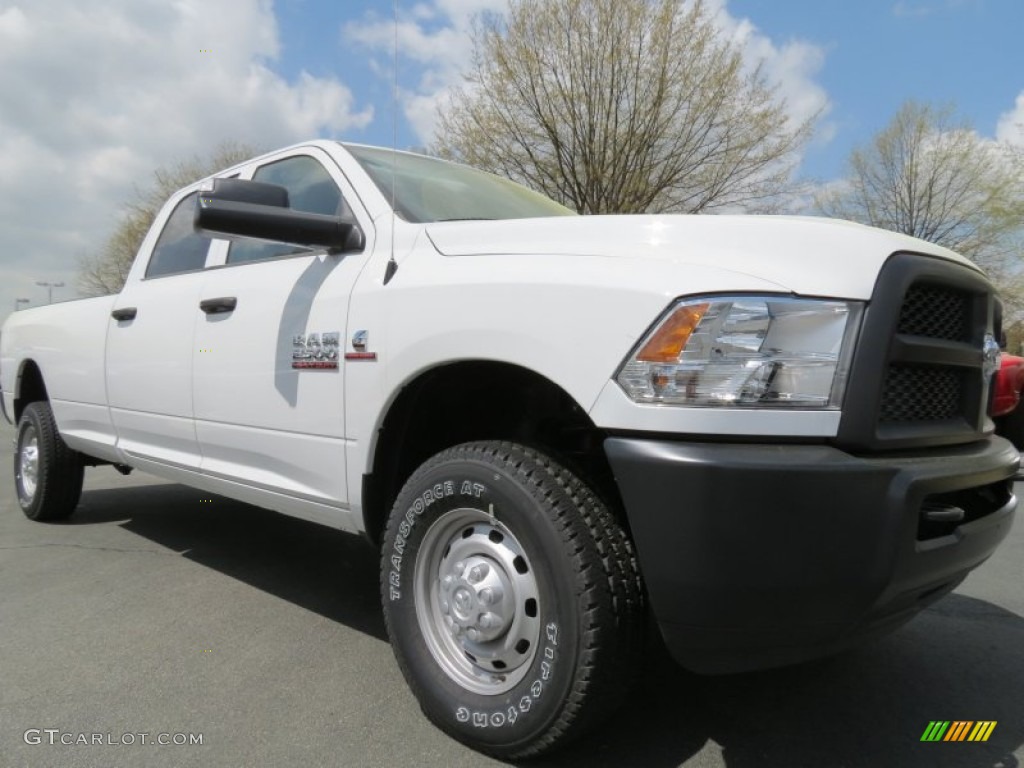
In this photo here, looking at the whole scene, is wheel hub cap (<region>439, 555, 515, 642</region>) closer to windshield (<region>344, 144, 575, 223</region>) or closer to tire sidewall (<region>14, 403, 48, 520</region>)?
windshield (<region>344, 144, 575, 223</region>)

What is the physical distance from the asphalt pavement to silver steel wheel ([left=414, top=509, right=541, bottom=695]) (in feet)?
0.80

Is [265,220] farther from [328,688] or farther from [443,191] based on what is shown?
[328,688]

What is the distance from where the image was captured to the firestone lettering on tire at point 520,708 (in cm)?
207

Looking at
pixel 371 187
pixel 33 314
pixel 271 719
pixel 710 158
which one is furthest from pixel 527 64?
pixel 271 719

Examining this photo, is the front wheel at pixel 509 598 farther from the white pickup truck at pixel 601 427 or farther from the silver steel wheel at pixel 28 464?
the silver steel wheel at pixel 28 464

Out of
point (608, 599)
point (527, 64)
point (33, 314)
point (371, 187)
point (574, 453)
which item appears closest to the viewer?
point (608, 599)

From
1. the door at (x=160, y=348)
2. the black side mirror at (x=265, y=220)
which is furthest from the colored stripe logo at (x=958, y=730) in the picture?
the door at (x=160, y=348)

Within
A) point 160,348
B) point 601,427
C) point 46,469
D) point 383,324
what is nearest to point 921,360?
point 601,427

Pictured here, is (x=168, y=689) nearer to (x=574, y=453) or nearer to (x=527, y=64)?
(x=574, y=453)

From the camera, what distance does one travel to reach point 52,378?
200 inches

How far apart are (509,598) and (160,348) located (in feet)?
7.91

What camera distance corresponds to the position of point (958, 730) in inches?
96.3

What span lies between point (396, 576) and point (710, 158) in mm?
17847

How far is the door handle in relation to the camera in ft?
11.0
